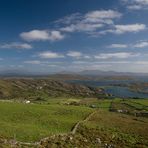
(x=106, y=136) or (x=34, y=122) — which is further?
(x=34, y=122)

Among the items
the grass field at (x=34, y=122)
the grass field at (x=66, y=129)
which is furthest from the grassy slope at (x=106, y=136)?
the grass field at (x=34, y=122)

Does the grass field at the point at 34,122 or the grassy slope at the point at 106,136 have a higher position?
the grass field at the point at 34,122

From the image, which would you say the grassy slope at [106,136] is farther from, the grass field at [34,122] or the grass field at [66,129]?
the grass field at [34,122]

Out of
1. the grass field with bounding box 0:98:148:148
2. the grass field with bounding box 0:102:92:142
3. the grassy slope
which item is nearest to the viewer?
the grassy slope

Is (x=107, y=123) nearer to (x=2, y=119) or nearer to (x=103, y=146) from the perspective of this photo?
(x=103, y=146)

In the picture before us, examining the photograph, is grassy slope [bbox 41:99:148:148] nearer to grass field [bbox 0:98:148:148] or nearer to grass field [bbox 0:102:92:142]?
grass field [bbox 0:98:148:148]

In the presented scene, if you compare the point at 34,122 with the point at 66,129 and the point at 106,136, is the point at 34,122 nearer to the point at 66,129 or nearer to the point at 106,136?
the point at 66,129

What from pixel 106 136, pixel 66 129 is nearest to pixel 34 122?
pixel 66 129

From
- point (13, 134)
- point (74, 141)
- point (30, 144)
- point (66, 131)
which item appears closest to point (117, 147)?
point (74, 141)

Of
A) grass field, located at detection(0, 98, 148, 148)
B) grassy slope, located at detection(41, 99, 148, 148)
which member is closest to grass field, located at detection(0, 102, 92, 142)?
grass field, located at detection(0, 98, 148, 148)
